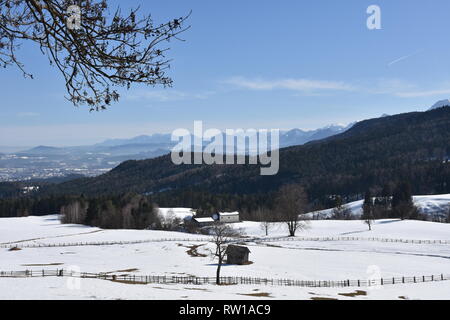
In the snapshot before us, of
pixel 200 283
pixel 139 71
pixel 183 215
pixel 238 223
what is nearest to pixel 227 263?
pixel 200 283

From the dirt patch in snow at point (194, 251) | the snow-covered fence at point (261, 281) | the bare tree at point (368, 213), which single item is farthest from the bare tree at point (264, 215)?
the snow-covered fence at point (261, 281)

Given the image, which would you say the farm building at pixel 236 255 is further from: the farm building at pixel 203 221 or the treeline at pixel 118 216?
the treeline at pixel 118 216

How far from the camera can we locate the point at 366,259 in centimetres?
5812

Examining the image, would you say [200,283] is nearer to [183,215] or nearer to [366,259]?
[366,259]

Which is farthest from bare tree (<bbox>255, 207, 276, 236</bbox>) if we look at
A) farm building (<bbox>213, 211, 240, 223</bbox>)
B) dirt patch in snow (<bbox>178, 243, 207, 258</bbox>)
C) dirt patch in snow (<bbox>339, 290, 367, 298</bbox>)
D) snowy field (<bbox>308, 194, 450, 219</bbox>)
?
dirt patch in snow (<bbox>339, 290, 367, 298</bbox>)

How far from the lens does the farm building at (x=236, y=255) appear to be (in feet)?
187

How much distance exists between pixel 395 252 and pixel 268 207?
9902 centimetres

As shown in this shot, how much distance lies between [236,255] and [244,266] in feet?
10.2

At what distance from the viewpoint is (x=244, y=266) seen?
54531 millimetres

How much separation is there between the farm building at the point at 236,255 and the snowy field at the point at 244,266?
210 cm

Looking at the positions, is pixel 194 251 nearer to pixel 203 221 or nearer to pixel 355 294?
pixel 355 294
